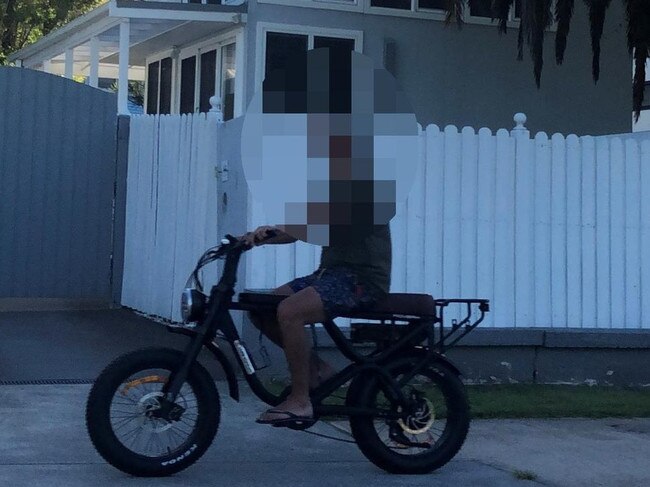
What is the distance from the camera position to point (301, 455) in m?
6.30

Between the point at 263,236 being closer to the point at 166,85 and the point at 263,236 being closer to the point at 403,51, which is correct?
the point at 403,51

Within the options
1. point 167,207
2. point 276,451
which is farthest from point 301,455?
point 167,207

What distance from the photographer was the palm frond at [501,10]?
1372 cm

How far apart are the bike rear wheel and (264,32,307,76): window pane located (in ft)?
30.7

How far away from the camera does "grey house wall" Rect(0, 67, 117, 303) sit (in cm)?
1115

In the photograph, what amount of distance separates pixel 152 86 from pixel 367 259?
13556mm

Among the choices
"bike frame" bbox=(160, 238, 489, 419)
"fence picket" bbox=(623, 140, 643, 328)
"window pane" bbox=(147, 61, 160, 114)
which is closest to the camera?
"bike frame" bbox=(160, 238, 489, 419)

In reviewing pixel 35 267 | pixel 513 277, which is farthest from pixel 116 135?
pixel 513 277

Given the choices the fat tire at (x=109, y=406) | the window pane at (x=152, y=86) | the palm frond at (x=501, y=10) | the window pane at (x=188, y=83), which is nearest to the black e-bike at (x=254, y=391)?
the fat tire at (x=109, y=406)

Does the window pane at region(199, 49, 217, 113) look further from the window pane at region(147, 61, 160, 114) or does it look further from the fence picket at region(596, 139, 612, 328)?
the fence picket at region(596, 139, 612, 328)

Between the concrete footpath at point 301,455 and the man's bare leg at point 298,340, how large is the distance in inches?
15.6

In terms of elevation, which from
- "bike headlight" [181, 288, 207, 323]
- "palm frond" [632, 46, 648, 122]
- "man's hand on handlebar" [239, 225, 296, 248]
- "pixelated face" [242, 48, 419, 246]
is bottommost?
"bike headlight" [181, 288, 207, 323]

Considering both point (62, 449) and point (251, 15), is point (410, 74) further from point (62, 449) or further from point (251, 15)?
point (62, 449)

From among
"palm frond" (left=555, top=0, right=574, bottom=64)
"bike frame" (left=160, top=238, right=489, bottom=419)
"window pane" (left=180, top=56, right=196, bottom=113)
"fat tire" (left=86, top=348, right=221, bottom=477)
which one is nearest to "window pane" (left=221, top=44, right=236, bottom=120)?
"window pane" (left=180, top=56, right=196, bottom=113)
